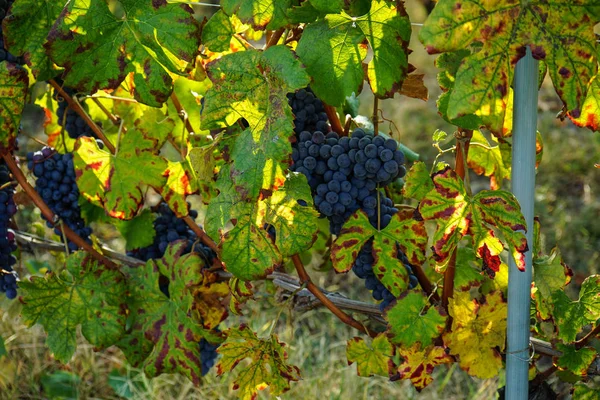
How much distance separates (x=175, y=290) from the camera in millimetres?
1676

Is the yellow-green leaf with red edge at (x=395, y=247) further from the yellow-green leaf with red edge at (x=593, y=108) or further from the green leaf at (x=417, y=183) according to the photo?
the yellow-green leaf with red edge at (x=593, y=108)

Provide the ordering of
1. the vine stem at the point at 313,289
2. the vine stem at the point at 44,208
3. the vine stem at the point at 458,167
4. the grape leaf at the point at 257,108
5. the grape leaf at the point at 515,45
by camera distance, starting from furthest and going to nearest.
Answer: the vine stem at the point at 44,208 → the vine stem at the point at 313,289 → the vine stem at the point at 458,167 → the grape leaf at the point at 257,108 → the grape leaf at the point at 515,45

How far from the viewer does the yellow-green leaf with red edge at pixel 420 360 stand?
1.48 m

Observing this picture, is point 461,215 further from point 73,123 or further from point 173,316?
point 73,123

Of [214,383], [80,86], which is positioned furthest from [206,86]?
[214,383]

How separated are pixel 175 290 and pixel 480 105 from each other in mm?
937

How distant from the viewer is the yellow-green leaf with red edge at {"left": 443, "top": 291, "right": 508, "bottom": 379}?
1461 mm

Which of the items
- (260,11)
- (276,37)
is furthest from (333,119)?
(260,11)

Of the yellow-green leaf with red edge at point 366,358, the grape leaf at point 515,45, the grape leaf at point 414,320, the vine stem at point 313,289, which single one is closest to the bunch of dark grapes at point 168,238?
the vine stem at point 313,289

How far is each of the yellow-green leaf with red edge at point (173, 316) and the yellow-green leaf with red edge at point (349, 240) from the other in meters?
0.39

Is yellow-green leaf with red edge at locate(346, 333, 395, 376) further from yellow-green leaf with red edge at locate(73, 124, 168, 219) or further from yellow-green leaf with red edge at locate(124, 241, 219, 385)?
yellow-green leaf with red edge at locate(73, 124, 168, 219)

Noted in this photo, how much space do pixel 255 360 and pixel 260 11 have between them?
772 mm

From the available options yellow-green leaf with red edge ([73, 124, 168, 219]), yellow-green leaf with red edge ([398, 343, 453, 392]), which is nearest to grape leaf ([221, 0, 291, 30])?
yellow-green leaf with red edge ([73, 124, 168, 219])

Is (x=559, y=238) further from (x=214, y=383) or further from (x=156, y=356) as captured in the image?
(x=156, y=356)
